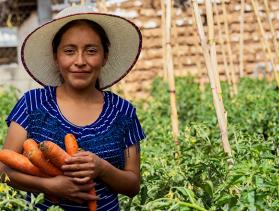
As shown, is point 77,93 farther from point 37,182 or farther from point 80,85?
point 37,182

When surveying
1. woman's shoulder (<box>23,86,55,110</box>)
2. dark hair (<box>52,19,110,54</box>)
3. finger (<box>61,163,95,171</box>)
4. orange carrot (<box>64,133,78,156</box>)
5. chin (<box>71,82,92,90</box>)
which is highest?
dark hair (<box>52,19,110,54</box>)

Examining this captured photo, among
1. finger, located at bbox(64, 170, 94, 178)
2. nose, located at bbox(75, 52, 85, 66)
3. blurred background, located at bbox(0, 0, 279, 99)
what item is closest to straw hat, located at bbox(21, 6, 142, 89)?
nose, located at bbox(75, 52, 85, 66)

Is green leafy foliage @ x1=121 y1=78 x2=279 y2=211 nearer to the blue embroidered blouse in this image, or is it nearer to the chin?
the blue embroidered blouse

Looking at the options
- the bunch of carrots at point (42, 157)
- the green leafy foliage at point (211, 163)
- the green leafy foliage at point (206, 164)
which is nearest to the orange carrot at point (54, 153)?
the bunch of carrots at point (42, 157)

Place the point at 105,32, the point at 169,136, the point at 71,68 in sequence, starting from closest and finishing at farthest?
the point at 71,68
the point at 105,32
the point at 169,136

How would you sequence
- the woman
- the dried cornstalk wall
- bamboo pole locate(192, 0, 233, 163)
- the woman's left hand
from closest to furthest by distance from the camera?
1. the woman's left hand
2. the woman
3. bamboo pole locate(192, 0, 233, 163)
4. the dried cornstalk wall

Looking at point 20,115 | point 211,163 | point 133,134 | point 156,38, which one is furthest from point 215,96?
point 156,38

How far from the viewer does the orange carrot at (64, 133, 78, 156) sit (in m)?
2.38

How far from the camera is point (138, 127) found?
267 centimetres

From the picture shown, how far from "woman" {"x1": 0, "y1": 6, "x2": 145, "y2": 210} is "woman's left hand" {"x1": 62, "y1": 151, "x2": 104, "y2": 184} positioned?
0.04m

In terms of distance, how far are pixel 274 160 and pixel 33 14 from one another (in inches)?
272

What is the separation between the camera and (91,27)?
2592 mm

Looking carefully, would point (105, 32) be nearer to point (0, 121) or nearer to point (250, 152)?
point (250, 152)

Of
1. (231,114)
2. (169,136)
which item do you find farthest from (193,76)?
(169,136)
